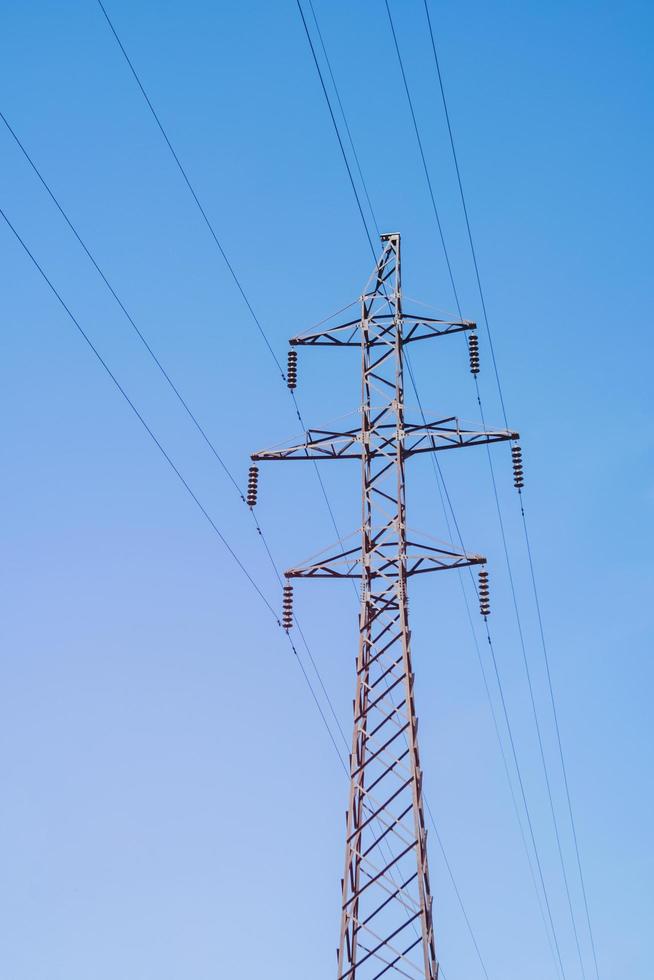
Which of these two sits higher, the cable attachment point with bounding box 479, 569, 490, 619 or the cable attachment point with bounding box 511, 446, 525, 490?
the cable attachment point with bounding box 511, 446, 525, 490

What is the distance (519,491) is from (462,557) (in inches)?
157

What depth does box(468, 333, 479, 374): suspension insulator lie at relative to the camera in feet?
91.4

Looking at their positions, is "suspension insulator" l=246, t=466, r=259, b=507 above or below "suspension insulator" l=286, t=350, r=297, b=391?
below

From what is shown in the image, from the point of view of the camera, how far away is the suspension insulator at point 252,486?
26.7m

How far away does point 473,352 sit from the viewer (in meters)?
27.9

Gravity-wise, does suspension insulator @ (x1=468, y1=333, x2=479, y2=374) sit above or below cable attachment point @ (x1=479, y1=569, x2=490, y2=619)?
above

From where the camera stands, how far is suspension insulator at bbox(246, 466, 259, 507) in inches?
1049

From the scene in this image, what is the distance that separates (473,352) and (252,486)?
21.4ft

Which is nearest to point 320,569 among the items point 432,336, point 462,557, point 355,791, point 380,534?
point 380,534

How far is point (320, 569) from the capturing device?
24547mm

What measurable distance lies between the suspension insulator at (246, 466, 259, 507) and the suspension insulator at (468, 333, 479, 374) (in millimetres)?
6058

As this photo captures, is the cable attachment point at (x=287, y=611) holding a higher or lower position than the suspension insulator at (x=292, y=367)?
lower

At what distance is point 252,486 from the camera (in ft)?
87.7

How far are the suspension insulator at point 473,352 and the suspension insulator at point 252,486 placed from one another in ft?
19.9
